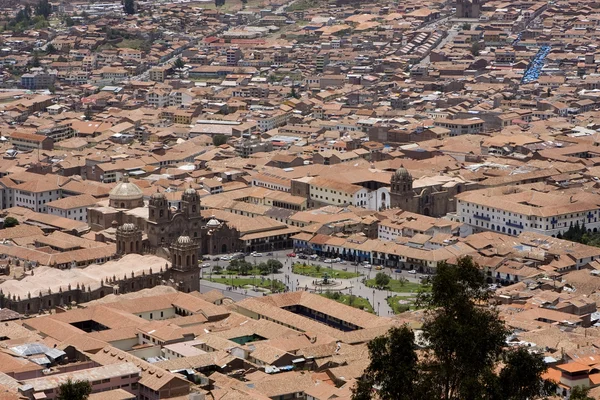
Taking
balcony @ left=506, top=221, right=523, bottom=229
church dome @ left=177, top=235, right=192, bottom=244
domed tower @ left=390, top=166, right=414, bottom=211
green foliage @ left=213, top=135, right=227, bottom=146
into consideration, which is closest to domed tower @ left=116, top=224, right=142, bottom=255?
church dome @ left=177, top=235, right=192, bottom=244

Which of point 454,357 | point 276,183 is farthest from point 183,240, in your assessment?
point 454,357

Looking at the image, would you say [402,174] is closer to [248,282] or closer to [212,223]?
[212,223]

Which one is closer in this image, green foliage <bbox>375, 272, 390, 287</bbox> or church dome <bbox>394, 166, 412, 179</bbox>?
green foliage <bbox>375, 272, 390, 287</bbox>

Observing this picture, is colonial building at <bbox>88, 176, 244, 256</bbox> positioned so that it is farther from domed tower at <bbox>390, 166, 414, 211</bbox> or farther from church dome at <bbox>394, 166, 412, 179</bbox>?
church dome at <bbox>394, 166, 412, 179</bbox>

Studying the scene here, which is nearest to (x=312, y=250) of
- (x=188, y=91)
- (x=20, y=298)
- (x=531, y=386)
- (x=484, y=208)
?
(x=484, y=208)

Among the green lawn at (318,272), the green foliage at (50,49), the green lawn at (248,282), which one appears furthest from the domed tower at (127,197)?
the green foliage at (50,49)

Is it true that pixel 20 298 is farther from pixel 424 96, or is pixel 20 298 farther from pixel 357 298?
pixel 424 96
